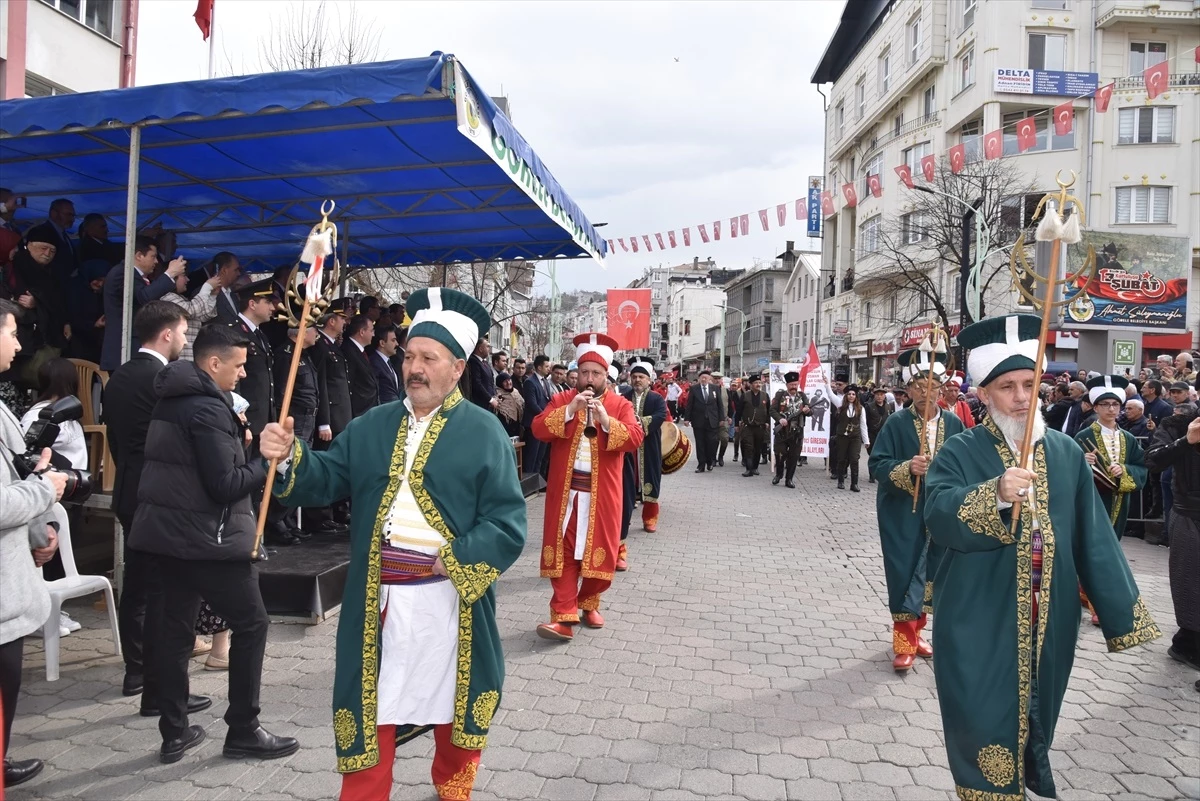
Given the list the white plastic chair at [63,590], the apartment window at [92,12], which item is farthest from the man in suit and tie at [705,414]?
the white plastic chair at [63,590]

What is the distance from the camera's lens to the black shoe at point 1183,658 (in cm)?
542

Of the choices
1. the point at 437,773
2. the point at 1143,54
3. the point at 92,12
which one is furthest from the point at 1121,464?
the point at 1143,54

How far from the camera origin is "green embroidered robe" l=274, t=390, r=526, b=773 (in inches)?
109

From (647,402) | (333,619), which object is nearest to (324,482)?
(333,619)

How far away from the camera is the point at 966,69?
31.6 meters

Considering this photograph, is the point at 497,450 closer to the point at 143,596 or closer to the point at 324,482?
the point at 324,482

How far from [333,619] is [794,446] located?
10.9 m

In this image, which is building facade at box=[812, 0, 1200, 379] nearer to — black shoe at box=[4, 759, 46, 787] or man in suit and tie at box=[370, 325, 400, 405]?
man in suit and tie at box=[370, 325, 400, 405]

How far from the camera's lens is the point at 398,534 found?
2863mm

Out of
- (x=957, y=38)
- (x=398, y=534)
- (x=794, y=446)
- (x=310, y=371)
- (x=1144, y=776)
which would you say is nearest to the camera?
(x=398, y=534)

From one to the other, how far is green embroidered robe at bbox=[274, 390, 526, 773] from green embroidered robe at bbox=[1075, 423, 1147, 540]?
18.5ft

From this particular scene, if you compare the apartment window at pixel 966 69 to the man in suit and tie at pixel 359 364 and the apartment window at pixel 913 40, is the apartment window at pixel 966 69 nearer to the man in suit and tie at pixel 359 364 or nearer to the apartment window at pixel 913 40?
the apartment window at pixel 913 40

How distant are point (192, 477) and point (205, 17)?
9.18 meters

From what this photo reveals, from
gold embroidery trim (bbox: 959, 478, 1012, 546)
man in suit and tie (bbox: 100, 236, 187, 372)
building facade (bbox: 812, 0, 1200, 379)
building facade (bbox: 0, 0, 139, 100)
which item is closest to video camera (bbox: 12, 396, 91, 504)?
man in suit and tie (bbox: 100, 236, 187, 372)
